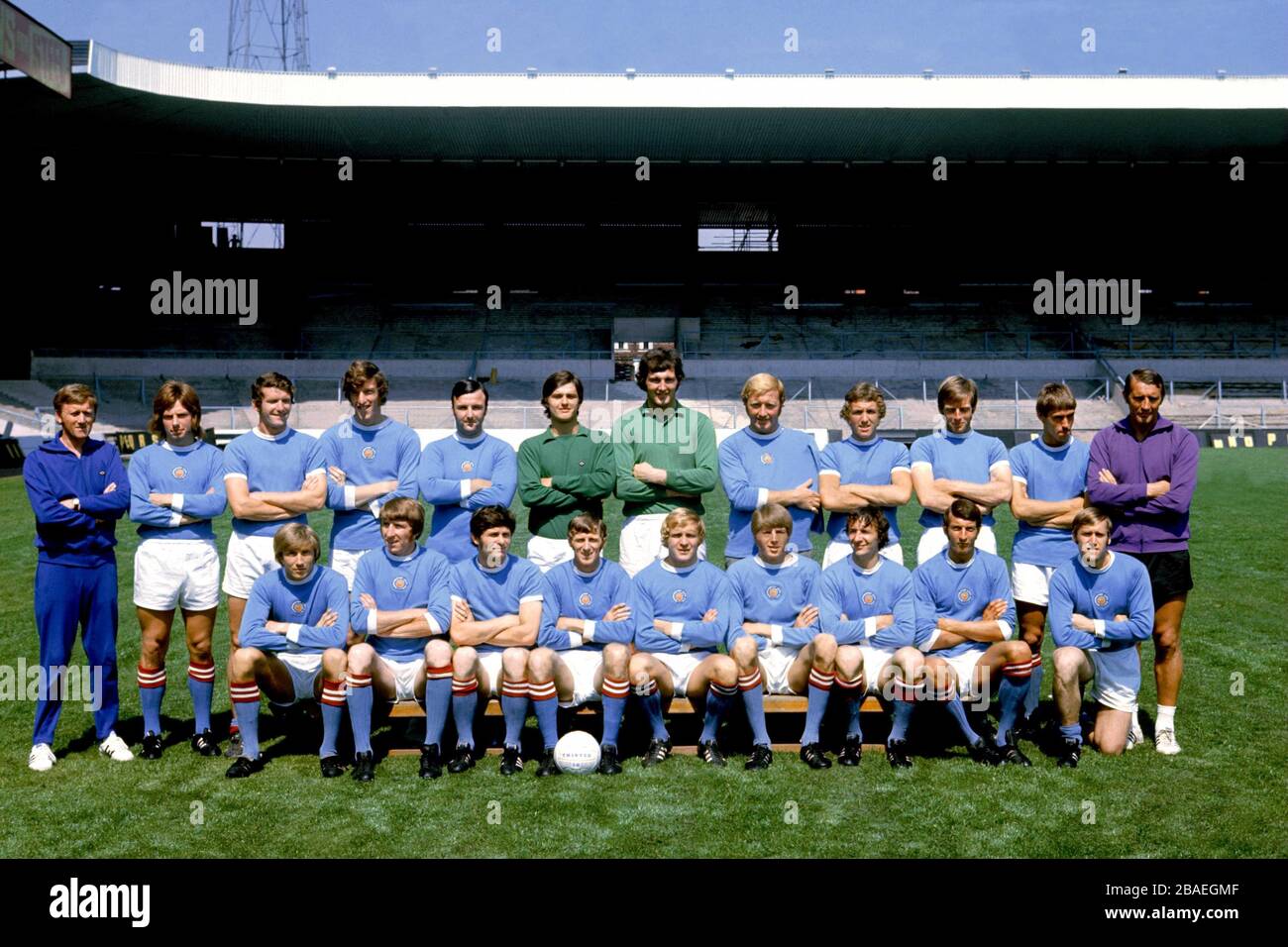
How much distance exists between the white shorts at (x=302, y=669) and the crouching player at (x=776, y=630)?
7.00 feet

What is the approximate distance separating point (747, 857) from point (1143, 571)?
2644mm

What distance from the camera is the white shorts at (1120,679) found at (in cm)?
556

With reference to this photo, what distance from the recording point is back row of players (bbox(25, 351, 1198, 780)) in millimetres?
5453

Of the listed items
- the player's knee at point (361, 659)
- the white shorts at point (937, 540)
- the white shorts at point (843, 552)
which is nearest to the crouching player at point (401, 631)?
the player's knee at point (361, 659)

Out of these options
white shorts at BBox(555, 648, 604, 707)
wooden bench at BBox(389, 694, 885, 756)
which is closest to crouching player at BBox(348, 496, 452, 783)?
wooden bench at BBox(389, 694, 885, 756)

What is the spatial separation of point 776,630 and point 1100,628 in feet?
5.24

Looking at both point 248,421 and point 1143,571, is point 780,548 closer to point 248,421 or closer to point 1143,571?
point 1143,571

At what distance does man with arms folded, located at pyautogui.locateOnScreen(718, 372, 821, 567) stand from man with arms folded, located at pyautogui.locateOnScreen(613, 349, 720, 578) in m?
0.14

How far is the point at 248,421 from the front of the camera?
2688 cm

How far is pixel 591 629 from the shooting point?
553cm

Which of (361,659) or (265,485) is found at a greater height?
(265,485)

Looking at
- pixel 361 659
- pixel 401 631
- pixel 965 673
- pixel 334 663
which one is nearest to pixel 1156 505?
pixel 965 673

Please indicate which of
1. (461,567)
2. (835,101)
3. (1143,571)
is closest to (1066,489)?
(1143,571)

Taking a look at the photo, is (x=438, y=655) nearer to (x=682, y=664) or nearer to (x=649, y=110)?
(x=682, y=664)
